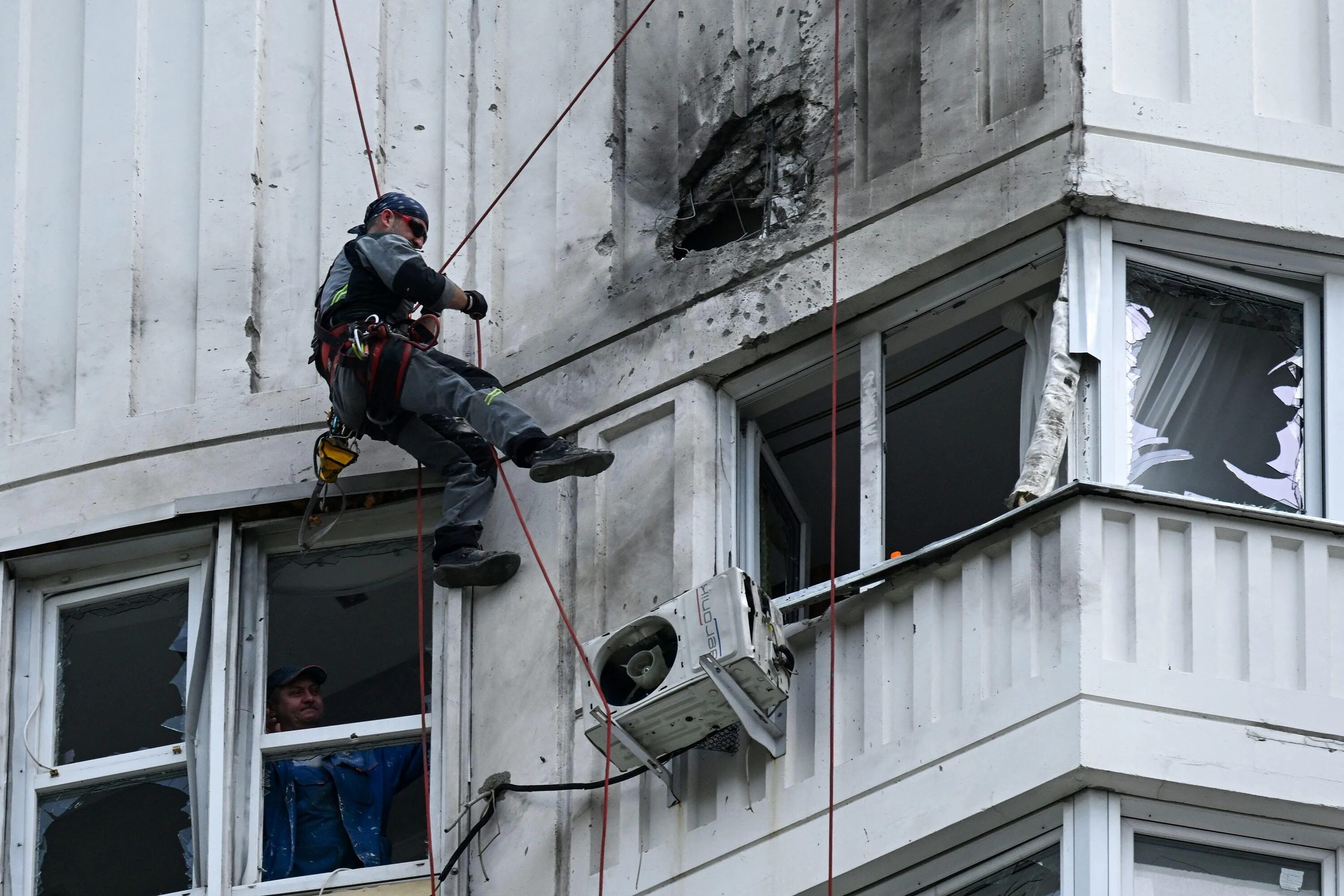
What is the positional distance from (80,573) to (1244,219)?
575 cm

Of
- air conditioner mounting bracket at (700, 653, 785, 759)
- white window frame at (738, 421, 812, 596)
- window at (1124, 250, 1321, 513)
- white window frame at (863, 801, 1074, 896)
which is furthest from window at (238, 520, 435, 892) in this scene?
window at (1124, 250, 1321, 513)

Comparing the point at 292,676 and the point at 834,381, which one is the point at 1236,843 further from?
the point at 292,676

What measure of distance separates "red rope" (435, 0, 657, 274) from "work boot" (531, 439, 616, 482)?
176cm

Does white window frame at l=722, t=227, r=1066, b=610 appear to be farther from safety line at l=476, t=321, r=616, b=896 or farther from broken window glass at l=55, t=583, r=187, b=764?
broken window glass at l=55, t=583, r=187, b=764

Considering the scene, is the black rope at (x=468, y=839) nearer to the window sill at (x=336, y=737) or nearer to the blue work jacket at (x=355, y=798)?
the blue work jacket at (x=355, y=798)

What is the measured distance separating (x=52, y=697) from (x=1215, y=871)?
226 inches

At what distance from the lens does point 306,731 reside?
12.9m

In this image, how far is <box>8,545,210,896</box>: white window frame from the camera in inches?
516

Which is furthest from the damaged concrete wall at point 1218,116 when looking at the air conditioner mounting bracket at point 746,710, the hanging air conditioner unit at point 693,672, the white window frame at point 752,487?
the air conditioner mounting bracket at point 746,710

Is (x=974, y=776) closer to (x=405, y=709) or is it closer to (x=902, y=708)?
(x=902, y=708)

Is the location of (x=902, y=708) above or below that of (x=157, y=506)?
below

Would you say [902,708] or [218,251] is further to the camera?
[218,251]

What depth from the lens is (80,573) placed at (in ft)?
44.8

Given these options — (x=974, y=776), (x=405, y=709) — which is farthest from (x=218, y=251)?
(x=974, y=776)
